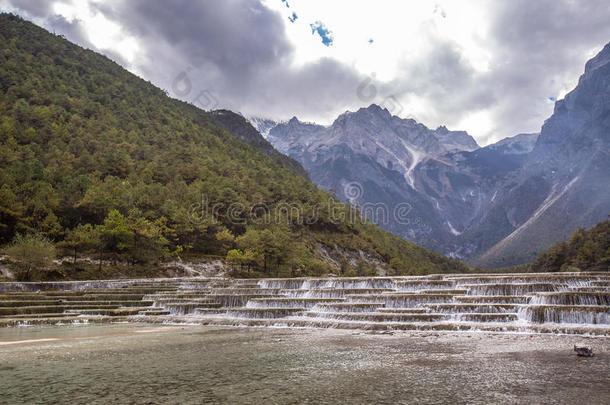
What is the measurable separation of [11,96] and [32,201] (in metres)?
54.3

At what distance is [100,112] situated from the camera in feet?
347

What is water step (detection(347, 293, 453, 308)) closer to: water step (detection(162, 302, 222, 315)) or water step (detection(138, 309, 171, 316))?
water step (detection(162, 302, 222, 315))

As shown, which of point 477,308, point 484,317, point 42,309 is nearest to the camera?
point 484,317

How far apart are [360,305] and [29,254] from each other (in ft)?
114

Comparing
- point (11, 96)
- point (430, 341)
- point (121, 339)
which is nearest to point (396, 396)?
point (430, 341)

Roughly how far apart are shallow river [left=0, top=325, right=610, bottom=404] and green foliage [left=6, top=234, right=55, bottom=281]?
1081 inches

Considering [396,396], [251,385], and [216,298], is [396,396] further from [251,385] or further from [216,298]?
[216,298]

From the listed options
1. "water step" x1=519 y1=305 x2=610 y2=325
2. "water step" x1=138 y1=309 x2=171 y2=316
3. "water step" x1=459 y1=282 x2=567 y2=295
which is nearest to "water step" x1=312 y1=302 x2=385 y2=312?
"water step" x1=459 y1=282 x2=567 y2=295

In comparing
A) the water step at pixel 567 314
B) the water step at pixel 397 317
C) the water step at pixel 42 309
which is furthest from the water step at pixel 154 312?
the water step at pixel 567 314

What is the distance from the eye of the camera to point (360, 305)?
23.8 meters

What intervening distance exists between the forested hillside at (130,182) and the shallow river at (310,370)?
40.5 metres

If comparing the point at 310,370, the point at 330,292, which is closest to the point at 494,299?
the point at 330,292

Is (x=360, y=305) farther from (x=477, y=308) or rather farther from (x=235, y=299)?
(x=235, y=299)

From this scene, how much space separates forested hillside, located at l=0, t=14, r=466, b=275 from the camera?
53.2 meters
